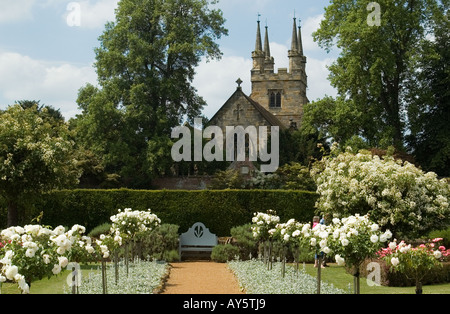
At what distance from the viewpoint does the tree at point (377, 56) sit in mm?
31641

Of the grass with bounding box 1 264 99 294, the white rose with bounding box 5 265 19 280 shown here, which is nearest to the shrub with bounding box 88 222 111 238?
the grass with bounding box 1 264 99 294

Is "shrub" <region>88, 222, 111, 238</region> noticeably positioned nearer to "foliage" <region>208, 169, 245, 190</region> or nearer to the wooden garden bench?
the wooden garden bench

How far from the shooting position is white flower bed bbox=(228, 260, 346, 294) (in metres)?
12.6

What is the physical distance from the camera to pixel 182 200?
80.5 ft

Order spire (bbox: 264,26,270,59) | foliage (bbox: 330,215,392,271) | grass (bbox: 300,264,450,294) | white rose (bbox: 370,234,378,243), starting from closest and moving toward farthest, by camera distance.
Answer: white rose (bbox: 370,234,378,243) → foliage (bbox: 330,215,392,271) → grass (bbox: 300,264,450,294) → spire (bbox: 264,26,270,59)

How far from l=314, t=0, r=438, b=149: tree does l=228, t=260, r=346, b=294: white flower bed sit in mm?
17117

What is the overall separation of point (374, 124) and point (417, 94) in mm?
3160

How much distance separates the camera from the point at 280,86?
6169 cm

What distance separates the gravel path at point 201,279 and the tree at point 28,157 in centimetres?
464

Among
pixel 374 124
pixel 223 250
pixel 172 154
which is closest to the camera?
pixel 223 250

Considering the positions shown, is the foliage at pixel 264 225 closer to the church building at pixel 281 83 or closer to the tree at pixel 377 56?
the tree at pixel 377 56

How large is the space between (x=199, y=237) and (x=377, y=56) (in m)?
15.1
